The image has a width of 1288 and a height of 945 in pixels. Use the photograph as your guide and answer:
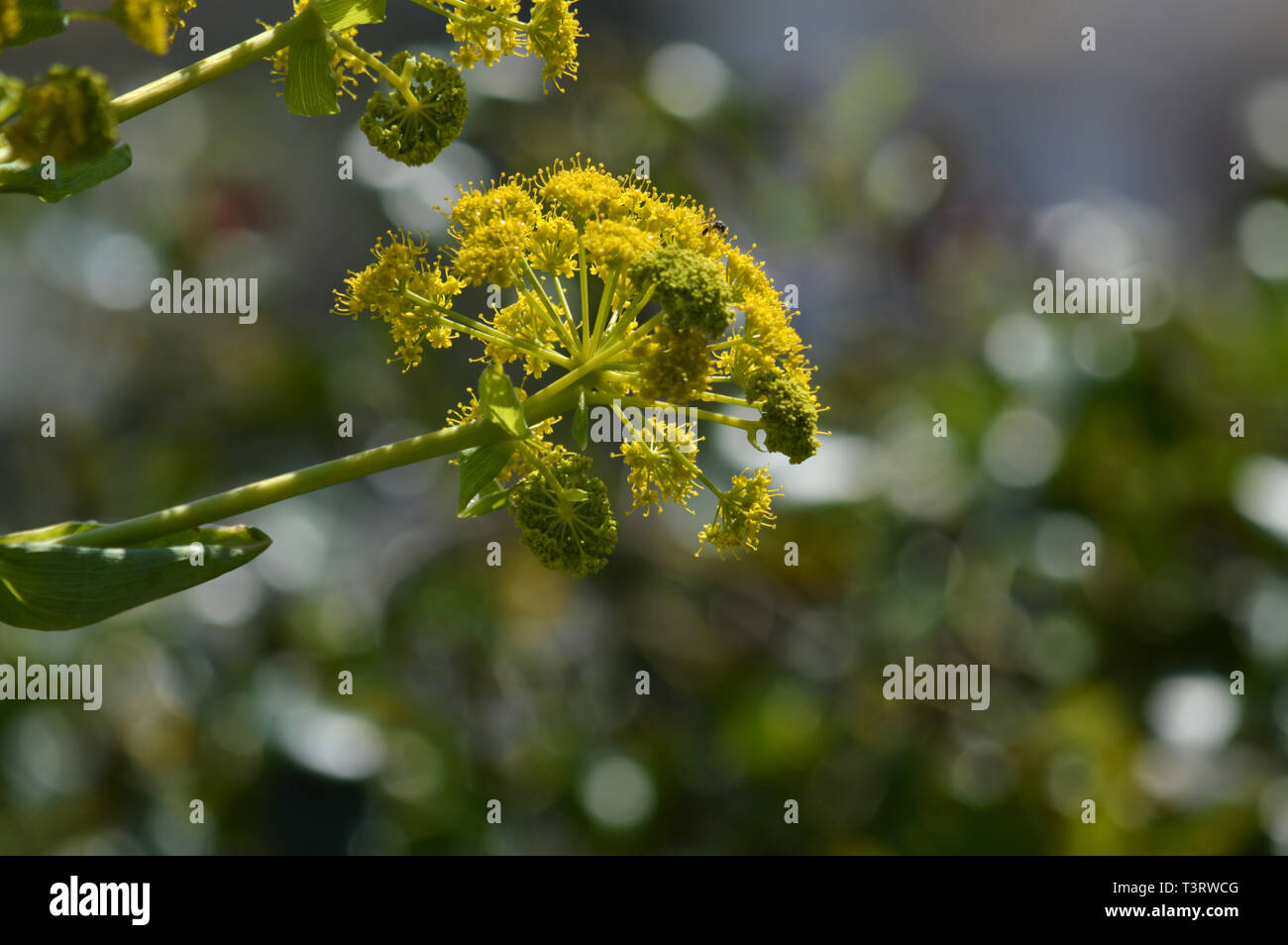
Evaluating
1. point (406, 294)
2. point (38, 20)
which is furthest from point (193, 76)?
point (406, 294)

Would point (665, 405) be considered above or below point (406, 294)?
below

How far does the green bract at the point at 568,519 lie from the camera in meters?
0.81

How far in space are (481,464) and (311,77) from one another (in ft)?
1.04

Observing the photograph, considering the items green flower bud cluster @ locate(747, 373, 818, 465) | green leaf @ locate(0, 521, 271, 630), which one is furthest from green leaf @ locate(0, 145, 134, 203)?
green flower bud cluster @ locate(747, 373, 818, 465)

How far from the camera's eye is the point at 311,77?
811 millimetres

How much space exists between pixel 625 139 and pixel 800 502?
1.14 metres

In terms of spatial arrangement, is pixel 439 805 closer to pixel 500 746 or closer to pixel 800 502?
pixel 500 746

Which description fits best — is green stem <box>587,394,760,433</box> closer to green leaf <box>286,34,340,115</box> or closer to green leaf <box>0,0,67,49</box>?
green leaf <box>286,34,340,115</box>

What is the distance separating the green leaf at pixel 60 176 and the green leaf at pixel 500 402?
279 millimetres

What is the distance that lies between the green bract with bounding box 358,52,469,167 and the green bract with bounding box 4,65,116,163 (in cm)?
29

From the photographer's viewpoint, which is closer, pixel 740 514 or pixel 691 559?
pixel 740 514

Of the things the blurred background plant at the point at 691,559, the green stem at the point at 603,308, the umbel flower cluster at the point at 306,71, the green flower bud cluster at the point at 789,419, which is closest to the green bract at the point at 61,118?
the umbel flower cluster at the point at 306,71

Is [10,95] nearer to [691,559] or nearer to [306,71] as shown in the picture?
[306,71]

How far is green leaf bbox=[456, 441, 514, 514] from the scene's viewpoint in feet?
2.67
